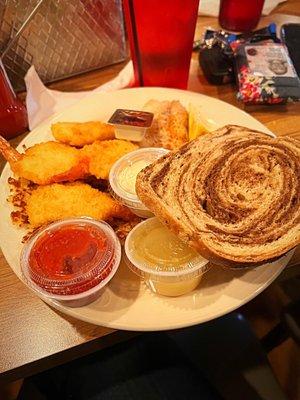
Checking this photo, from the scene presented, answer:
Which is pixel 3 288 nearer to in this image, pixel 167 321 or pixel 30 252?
pixel 30 252

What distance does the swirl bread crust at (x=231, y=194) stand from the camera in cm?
93

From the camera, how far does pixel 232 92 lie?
1.68 m

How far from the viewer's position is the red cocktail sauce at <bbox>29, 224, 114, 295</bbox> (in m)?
0.89

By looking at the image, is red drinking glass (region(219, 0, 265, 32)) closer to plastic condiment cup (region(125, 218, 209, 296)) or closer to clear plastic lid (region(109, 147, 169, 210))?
clear plastic lid (region(109, 147, 169, 210))

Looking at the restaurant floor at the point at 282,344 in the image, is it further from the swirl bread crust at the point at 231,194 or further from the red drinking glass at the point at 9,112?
the red drinking glass at the point at 9,112

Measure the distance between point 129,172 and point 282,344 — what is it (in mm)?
1330

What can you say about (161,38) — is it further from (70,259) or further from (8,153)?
(70,259)

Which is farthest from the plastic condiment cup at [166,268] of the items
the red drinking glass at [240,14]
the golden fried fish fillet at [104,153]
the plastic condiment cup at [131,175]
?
the red drinking glass at [240,14]

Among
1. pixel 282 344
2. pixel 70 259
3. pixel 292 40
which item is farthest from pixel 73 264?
pixel 292 40

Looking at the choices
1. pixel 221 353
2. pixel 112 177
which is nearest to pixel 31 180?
pixel 112 177

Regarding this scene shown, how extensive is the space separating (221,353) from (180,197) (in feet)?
2.25

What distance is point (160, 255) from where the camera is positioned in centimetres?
99

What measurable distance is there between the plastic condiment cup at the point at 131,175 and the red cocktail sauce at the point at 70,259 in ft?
0.54

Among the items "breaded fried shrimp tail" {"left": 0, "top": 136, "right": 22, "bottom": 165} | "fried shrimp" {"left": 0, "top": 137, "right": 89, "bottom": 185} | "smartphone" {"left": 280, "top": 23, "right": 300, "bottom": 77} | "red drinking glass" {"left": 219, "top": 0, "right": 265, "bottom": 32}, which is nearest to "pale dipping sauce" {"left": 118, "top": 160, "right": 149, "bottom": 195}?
"fried shrimp" {"left": 0, "top": 137, "right": 89, "bottom": 185}
